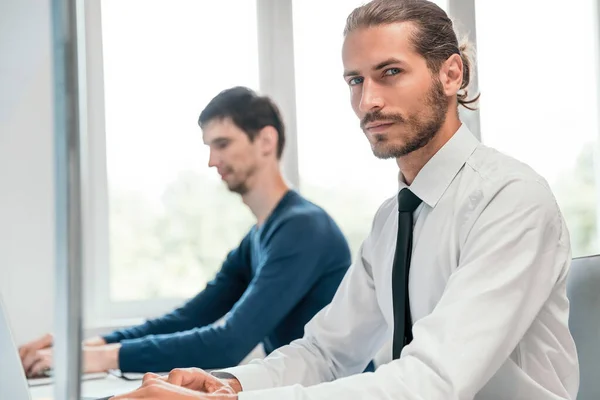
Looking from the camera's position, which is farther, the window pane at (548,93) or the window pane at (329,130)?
the window pane at (548,93)

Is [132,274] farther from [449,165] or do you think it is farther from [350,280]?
[449,165]

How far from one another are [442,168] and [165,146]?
1.67 m

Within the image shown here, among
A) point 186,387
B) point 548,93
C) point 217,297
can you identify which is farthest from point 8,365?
point 548,93

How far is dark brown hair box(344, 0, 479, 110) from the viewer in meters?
1.33

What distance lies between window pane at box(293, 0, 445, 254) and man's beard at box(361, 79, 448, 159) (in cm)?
160

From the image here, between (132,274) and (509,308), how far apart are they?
A: 1.95 meters

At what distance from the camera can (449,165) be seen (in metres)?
1.27

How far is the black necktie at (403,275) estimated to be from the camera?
1.25 metres

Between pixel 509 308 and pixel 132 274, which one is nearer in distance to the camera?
pixel 509 308

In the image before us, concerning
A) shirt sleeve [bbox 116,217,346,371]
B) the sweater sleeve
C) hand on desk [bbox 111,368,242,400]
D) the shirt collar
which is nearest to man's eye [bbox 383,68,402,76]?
the shirt collar

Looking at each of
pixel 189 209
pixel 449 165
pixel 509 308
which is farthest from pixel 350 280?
pixel 189 209

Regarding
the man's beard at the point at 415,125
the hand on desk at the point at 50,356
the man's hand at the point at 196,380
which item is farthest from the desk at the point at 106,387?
the man's beard at the point at 415,125

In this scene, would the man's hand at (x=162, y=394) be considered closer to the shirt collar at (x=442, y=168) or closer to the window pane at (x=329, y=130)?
the shirt collar at (x=442, y=168)

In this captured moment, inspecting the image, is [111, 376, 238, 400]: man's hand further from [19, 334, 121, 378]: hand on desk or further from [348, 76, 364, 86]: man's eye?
[19, 334, 121, 378]: hand on desk
